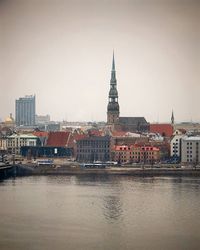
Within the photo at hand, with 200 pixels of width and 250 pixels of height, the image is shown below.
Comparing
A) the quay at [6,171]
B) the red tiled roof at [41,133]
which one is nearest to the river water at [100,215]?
the quay at [6,171]

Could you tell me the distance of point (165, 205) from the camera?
623 cm

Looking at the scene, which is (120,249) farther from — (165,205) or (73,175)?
(73,175)

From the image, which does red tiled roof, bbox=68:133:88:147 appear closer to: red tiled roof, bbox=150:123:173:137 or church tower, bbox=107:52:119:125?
church tower, bbox=107:52:119:125

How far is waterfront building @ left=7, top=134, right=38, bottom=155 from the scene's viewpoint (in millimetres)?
12297

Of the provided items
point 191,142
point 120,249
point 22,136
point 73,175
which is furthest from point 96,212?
point 22,136

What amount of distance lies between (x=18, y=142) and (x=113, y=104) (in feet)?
7.53

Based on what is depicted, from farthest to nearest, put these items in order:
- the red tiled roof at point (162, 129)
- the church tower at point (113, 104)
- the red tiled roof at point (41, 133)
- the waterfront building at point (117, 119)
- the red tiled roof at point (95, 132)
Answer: the red tiled roof at point (41, 133), the red tiled roof at point (162, 129), the red tiled roof at point (95, 132), the waterfront building at point (117, 119), the church tower at point (113, 104)

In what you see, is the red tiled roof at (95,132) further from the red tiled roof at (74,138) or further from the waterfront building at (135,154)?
the waterfront building at (135,154)

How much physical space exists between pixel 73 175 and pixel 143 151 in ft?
6.57

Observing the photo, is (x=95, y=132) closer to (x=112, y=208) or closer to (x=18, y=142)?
(x=18, y=142)

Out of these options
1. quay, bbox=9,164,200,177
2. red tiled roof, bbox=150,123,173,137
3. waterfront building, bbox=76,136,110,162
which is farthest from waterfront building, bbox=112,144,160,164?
red tiled roof, bbox=150,123,173,137

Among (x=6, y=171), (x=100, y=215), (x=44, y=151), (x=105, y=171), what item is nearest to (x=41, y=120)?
(x=44, y=151)

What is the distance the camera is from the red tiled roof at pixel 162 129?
12227mm

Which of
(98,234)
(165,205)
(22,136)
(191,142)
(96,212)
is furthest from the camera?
(22,136)
